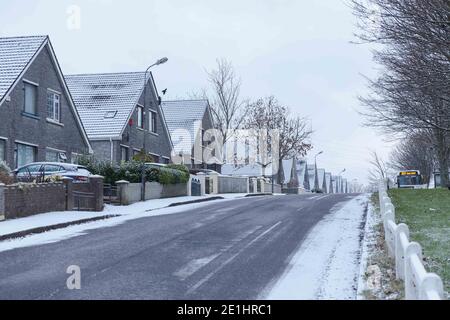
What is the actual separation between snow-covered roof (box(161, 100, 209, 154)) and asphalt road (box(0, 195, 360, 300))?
33.9 m

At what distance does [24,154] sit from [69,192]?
798 cm

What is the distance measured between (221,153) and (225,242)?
155ft

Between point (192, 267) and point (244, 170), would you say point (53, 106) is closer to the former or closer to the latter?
point (192, 267)

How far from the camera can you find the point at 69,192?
2045 centimetres

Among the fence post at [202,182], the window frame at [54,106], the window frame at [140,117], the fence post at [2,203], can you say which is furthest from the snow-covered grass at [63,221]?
the window frame at [140,117]

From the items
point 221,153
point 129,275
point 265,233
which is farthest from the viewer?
point 221,153

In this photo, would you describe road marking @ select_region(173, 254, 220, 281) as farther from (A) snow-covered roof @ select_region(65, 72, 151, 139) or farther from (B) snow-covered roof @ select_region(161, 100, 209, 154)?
(B) snow-covered roof @ select_region(161, 100, 209, 154)

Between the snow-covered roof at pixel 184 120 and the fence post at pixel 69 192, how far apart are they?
96.5ft

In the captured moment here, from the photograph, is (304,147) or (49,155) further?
(304,147)

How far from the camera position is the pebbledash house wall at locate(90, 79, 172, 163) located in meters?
35.3

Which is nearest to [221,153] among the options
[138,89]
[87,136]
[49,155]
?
[138,89]

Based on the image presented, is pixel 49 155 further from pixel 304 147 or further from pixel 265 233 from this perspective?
pixel 304 147

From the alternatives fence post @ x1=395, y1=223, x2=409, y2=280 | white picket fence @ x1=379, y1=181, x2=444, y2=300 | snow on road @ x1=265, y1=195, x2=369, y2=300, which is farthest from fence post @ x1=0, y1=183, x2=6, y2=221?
fence post @ x1=395, y1=223, x2=409, y2=280
